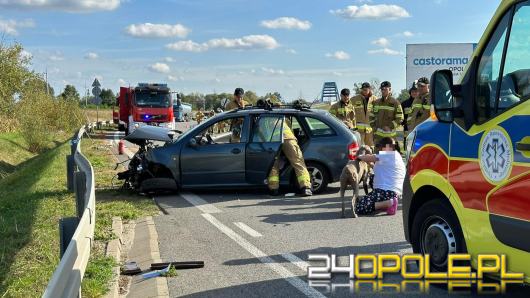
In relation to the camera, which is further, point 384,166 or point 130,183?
point 130,183

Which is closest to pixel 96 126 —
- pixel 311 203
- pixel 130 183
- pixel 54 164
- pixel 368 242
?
pixel 54 164

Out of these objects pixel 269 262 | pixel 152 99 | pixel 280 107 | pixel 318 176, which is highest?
pixel 152 99

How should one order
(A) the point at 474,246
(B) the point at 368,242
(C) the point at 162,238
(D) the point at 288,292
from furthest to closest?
(C) the point at 162,238 < (B) the point at 368,242 < (D) the point at 288,292 < (A) the point at 474,246

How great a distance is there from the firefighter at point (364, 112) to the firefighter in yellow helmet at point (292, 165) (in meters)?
2.47

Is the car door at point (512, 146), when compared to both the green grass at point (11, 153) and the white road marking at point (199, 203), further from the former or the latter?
the green grass at point (11, 153)

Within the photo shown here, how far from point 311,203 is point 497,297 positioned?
488 centimetres

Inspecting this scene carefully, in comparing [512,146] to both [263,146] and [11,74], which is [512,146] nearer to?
[263,146]

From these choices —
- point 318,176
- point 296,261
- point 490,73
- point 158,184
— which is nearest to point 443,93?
point 490,73

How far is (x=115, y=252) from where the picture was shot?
635cm

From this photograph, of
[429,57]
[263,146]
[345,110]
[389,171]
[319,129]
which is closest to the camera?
[389,171]

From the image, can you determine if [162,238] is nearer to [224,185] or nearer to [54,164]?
[224,185]

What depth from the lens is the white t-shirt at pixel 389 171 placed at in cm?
823

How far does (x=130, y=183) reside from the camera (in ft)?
35.6

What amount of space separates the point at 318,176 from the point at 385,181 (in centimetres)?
226
